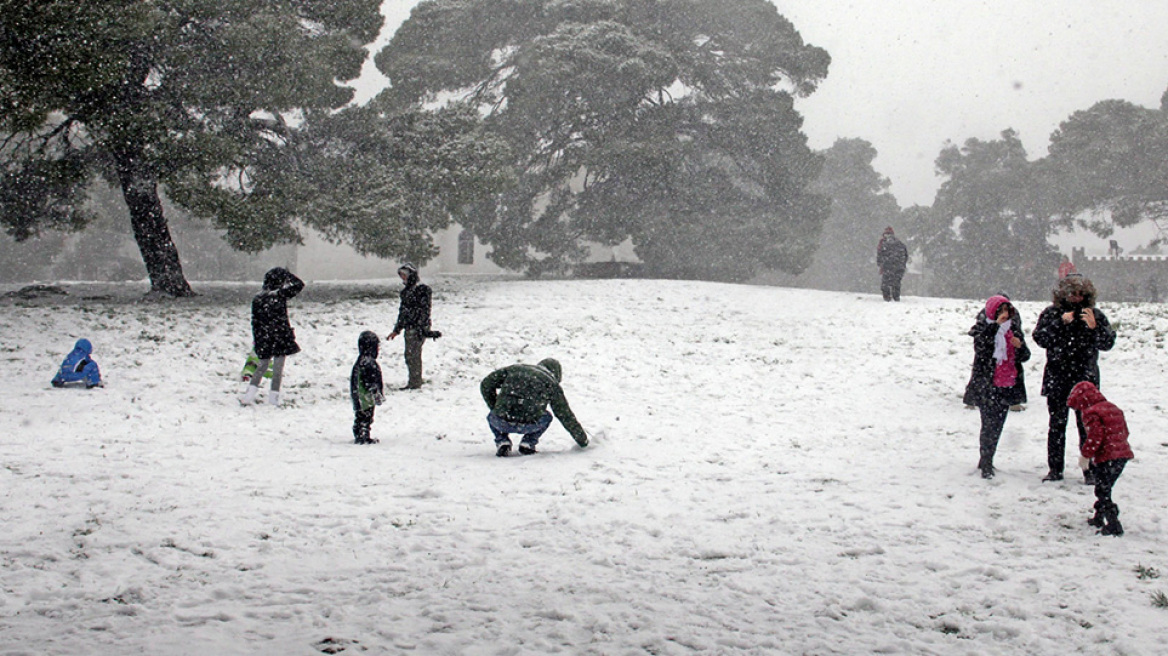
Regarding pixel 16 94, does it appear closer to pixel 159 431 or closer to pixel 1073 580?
pixel 159 431

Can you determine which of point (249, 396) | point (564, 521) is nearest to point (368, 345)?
point (249, 396)

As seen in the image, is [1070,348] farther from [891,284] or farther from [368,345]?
[891,284]

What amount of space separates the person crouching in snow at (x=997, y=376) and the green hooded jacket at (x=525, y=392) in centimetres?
404

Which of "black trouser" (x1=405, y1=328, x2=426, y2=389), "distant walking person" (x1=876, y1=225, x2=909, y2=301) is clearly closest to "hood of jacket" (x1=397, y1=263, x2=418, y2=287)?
"black trouser" (x1=405, y1=328, x2=426, y2=389)

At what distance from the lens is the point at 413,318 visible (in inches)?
487

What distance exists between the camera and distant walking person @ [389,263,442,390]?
12.3 meters

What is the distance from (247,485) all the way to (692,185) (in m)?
26.2

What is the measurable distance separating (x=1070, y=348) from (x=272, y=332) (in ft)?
30.7

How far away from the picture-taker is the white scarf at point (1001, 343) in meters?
7.64

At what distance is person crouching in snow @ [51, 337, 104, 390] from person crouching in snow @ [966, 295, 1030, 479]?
447 inches

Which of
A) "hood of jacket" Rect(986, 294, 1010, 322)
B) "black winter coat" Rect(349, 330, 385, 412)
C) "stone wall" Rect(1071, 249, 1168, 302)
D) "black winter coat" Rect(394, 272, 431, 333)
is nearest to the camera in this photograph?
"hood of jacket" Rect(986, 294, 1010, 322)

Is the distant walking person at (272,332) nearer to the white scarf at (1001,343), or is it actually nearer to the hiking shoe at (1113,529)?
the white scarf at (1001,343)

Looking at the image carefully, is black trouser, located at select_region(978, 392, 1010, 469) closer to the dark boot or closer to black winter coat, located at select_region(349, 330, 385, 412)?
the dark boot

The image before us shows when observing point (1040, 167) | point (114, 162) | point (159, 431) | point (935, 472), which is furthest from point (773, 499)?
point (1040, 167)
